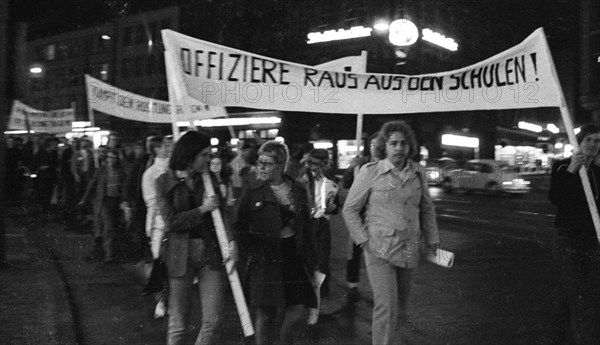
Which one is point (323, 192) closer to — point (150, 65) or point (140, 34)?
point (150, 65)

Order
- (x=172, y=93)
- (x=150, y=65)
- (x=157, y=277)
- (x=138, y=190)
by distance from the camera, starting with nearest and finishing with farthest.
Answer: (x=157, y=277) < (x=172, y=93) < (x=138, y=190) < (x=150, y=65)

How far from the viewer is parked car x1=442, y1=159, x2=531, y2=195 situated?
26828 millimetres

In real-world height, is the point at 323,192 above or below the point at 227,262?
above

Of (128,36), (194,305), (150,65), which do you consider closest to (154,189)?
(194,305)

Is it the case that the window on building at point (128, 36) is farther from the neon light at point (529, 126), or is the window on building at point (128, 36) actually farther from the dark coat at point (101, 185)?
the dark coat at point (101, 185)

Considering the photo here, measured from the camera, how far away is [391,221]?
4.42 meters

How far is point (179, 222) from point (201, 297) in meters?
0.46

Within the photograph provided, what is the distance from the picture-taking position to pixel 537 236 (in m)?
13.3

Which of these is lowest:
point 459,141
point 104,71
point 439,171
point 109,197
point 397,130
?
point 439,171

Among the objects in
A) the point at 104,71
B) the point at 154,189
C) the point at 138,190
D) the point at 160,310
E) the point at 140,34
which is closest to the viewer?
the point at 160,310

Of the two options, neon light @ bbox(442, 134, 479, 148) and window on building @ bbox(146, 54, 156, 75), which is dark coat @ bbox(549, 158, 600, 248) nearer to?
neon light @ bbox(442, 134, 479, 148)

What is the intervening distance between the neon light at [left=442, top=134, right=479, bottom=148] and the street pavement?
38647 millimetres

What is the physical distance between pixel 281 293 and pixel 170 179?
0.96 metres

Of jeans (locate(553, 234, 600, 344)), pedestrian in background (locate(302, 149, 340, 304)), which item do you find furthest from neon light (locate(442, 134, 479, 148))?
jeans (locate(553, 234, 600, 344))
